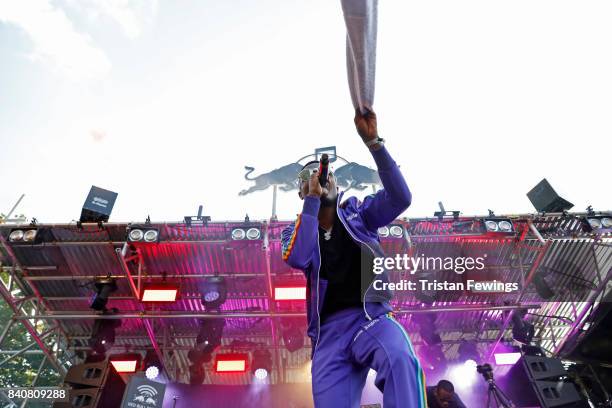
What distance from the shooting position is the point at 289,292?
781 centimetres

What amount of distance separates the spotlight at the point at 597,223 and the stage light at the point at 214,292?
719cm

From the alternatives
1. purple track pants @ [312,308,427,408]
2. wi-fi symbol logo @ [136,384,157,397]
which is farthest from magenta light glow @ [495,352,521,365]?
purple track pants @ [312,308,427,408]

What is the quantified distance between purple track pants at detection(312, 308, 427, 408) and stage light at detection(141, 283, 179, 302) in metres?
6.84

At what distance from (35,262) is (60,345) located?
8.44 ft

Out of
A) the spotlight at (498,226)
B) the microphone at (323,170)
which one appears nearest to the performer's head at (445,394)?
the spotlight at (498,226)

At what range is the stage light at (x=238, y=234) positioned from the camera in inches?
288

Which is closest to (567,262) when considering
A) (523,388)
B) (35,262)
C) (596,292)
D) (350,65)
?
(596,292)

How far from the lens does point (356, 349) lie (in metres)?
1.66

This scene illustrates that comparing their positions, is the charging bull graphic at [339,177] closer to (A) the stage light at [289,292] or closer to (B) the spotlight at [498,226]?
(A) the stage light at [289,292]

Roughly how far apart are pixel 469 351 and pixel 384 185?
882cm

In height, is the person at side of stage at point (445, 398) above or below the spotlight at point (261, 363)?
below

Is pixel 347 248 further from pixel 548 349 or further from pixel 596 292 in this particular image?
pixel 548 349

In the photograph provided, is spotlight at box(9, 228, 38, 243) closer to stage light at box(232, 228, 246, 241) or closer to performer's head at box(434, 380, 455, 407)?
stage light at box(232, 228, 246, 241)

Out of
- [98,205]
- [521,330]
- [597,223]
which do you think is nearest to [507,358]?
[521,330]
